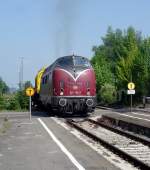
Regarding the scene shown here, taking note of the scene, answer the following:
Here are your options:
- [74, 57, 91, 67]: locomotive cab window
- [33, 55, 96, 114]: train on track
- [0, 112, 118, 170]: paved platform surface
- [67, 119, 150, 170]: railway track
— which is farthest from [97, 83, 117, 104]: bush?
[0, 112, 118, 170]: paved platform surface

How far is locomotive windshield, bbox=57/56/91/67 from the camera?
3553 cm

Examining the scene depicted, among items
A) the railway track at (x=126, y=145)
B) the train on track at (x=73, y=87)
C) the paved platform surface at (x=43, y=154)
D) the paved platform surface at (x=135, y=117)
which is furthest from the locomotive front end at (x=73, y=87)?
the paved platform surface at (x=43, y=154)

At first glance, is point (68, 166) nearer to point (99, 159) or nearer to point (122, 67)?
point (99, 159)

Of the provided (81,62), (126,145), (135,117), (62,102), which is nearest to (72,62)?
(81,62)

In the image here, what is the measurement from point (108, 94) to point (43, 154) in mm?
49995

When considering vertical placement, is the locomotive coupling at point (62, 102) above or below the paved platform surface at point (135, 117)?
above

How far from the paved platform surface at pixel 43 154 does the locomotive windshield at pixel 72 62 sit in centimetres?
1388

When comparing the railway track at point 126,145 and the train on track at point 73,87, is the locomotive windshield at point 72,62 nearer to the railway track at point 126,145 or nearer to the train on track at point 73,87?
the train on track at point 73,87

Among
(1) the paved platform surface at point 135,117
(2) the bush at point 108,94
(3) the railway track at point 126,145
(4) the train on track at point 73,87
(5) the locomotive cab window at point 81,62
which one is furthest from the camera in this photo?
(2) the bush at point 108,94

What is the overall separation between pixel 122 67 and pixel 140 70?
136 inches

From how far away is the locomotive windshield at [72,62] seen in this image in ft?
117

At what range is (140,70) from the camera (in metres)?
52.5

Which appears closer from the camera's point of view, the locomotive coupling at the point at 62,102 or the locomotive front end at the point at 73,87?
the locomotive coupling at the point at 62,102

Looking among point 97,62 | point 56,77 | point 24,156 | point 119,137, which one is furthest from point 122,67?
point 24,156
